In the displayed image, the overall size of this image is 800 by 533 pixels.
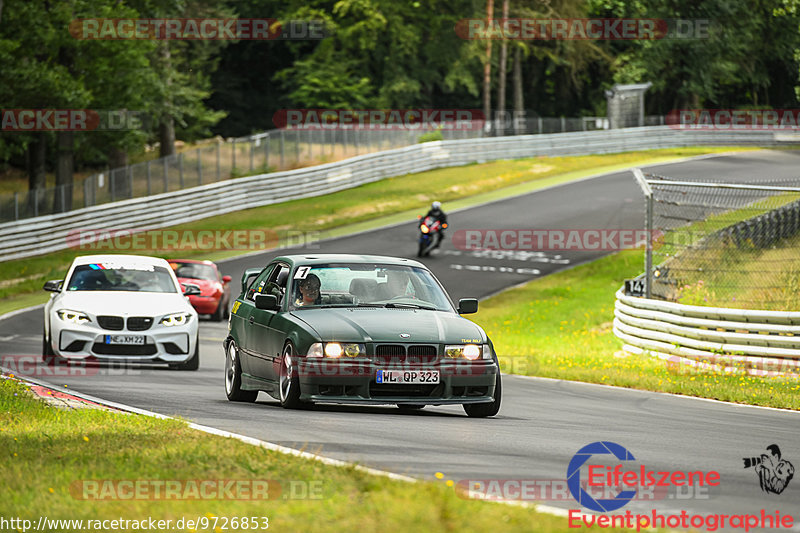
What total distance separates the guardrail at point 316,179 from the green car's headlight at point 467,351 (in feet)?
86.3

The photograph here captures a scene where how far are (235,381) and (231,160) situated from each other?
108 feet

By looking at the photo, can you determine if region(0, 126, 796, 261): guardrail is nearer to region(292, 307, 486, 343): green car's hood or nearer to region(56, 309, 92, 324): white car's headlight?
region(56, 309, 92, 324): white car's headlight

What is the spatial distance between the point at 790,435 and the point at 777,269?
819 centimetres

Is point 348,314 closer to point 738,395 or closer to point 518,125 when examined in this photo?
point 738,395

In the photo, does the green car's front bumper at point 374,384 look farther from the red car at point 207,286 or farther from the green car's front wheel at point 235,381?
the red car at point 207,286

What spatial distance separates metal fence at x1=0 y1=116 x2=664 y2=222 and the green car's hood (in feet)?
86.9

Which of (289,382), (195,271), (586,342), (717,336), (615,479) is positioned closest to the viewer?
(615,479)

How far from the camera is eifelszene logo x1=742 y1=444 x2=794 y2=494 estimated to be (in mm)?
7566

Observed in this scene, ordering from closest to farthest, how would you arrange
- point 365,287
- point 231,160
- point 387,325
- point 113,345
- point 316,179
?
point 387,325 < point 365,287 < point 113,345 < point 231,160 < point 316,179

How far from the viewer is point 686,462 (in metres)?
8.40

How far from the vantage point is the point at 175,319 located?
16.2 meters

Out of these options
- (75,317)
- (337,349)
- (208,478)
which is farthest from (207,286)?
(208,478)

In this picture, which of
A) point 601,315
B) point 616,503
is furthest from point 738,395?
point 601,315

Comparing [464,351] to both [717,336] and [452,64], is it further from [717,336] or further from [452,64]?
[452,64]
